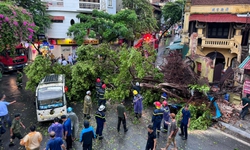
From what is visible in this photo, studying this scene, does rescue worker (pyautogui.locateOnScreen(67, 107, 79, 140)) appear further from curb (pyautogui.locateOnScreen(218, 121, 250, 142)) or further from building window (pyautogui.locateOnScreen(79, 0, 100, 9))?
building window (pyautogui.locateOnScreen(79, 0, 100, 9))

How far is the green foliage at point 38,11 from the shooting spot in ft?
73.5

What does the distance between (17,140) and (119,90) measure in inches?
244

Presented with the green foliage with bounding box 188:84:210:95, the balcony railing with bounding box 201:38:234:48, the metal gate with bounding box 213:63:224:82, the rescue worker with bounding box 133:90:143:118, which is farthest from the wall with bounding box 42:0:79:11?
the green foliage with bounding box 188:84:210:95

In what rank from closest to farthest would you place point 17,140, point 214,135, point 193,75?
point 17,140 → point 214,135 → point 193,75

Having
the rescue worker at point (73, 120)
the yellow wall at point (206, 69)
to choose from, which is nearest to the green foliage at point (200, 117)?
the yellow wall at point (206, 69)

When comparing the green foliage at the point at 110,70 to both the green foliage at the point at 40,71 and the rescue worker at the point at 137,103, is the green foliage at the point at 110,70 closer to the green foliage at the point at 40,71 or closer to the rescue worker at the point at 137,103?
the green foliage at the point at 40,71

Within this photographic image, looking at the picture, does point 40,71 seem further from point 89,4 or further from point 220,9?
point 220,9

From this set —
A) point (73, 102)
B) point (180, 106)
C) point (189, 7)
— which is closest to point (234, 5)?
point (189, 7)

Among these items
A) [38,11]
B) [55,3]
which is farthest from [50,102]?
[55,3]

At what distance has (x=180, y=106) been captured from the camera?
11547 millimetres

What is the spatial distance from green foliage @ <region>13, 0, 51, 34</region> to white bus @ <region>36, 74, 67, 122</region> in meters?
13.9

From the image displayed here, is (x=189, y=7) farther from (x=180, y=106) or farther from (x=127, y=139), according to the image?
(x=127, y=139)

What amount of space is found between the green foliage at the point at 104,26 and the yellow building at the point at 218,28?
22.0 ft

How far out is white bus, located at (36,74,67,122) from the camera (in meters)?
10.2
